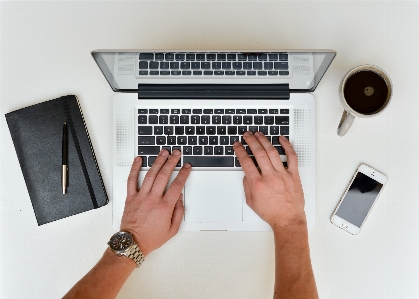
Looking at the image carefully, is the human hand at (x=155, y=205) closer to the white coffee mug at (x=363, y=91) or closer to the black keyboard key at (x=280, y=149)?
the black keyboard key at (x=280, y=149)

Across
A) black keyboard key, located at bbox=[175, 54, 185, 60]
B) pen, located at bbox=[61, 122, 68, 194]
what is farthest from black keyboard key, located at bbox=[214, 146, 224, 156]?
pen, located at bbox=[61, 122, 68, 194]

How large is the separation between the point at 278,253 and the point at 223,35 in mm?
529

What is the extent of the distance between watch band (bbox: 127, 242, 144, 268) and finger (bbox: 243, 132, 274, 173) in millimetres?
337

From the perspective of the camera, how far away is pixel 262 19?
35.2 inches

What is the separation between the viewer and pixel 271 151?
2.75ft

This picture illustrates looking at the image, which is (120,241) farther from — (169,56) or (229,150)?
(169,56)

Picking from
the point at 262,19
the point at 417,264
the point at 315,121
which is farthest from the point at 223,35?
the point at 417,264

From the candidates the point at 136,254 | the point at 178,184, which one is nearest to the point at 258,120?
the point at 178,184

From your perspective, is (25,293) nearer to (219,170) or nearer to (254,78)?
(219,170)

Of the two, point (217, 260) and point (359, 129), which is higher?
point (359, 129)

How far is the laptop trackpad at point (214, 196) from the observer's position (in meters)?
0.86

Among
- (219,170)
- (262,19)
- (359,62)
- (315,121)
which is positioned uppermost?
(262,19)

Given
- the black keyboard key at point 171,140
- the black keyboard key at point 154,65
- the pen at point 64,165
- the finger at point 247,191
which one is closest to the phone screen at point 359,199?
the finger at point 247,191

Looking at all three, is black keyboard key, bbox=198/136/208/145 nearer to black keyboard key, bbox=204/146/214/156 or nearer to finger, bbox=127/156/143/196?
black keyboard key, bbox=204/146/214/156
